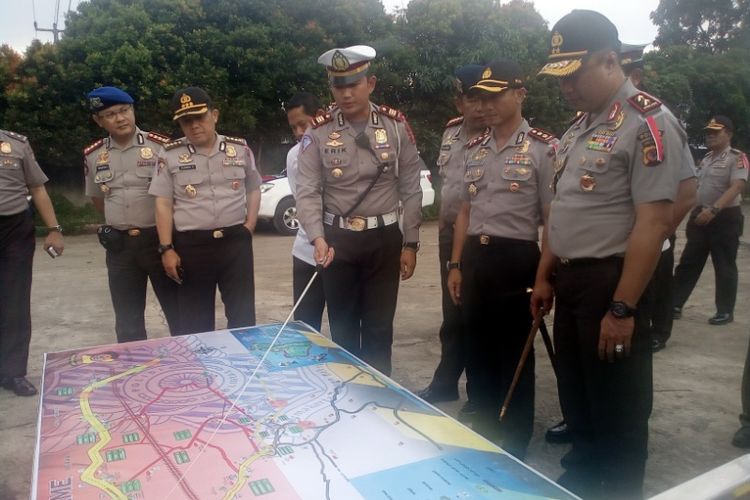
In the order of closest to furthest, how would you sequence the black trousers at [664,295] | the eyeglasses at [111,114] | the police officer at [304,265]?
the eyeglasses at [111,114] → the police officer at [304,265] → the black trousers at [664,295]

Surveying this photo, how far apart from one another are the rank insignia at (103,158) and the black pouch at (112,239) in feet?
1.23

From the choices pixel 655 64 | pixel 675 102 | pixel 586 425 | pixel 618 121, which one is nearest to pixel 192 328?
pixel 586 425

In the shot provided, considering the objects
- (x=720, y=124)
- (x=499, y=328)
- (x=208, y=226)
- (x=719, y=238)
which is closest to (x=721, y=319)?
(x=719, y=238)

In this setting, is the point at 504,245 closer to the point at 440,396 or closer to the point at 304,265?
the point at 440,396

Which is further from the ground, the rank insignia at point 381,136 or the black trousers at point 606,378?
the rank insignia at point 381,136

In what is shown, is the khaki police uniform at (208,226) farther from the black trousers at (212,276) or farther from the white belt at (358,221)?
the white belt at (358,221)

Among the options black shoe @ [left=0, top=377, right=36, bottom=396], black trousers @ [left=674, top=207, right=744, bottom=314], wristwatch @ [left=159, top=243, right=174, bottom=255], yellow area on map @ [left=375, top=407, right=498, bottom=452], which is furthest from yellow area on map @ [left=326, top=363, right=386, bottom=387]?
black trousers @ [left=674, top=207, right=744, bottom=314]

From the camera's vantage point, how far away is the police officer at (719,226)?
4.68 m

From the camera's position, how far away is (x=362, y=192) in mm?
2836

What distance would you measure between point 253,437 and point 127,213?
2.12m

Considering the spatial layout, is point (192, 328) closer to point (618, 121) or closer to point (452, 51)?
point (618, 121)

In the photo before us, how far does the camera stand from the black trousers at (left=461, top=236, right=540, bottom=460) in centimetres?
248

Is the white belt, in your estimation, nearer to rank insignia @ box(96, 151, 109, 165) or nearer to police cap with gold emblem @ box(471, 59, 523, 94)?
police cap with gold emblem @ box(471, 59, 523, 94)

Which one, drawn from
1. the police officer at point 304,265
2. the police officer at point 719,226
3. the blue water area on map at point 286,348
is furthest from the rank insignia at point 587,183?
the police officer at point 719,226
